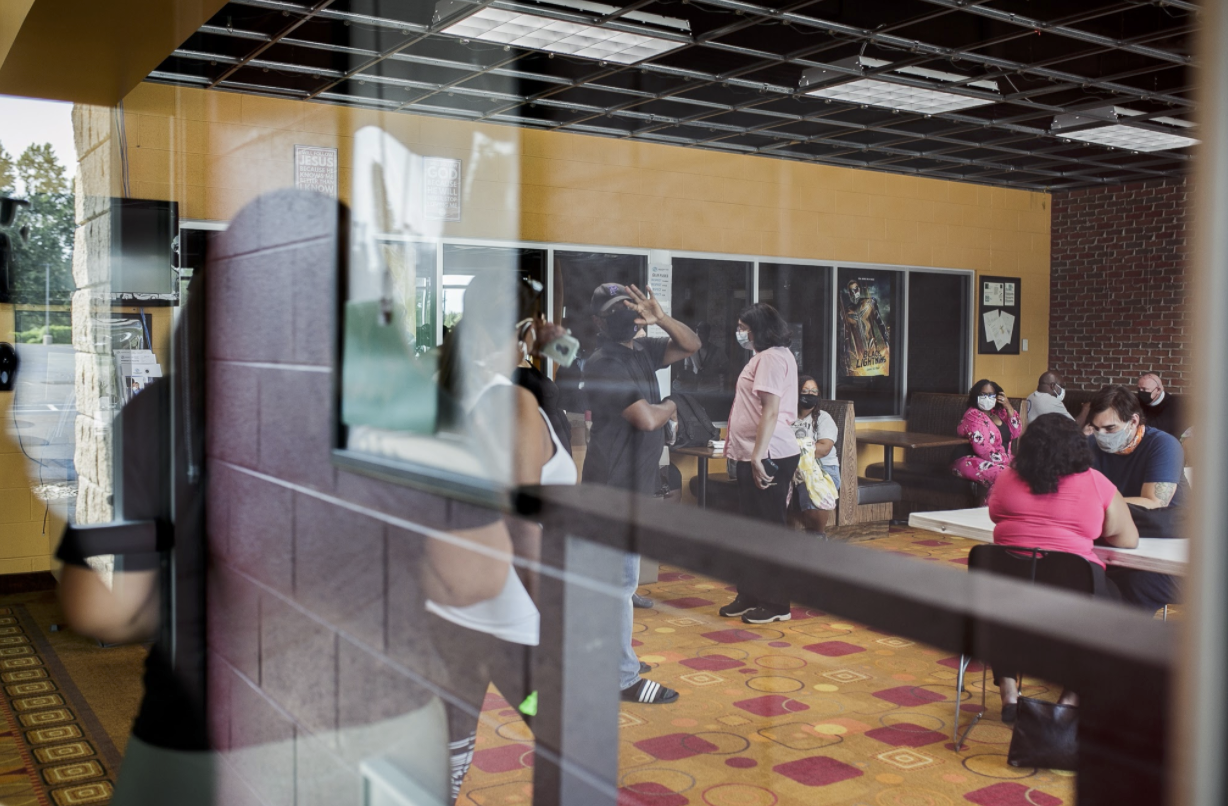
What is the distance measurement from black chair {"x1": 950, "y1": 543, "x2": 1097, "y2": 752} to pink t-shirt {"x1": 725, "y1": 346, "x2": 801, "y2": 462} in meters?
1.72

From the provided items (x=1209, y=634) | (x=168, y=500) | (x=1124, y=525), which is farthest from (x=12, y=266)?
(x=1209, y=634)

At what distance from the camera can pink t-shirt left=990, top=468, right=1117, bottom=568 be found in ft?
8.51

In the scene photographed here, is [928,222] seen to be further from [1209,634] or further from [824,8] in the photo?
[1209,634]

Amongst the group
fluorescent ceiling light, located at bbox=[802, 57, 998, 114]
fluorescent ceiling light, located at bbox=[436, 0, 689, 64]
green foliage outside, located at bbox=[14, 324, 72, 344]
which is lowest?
green foliage outside, located at bbox=[14, 324, 72, 344]

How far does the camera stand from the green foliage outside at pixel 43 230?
187 inches

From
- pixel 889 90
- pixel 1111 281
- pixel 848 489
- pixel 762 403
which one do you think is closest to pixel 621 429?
pixel 762 403

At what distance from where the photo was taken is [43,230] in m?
4.80

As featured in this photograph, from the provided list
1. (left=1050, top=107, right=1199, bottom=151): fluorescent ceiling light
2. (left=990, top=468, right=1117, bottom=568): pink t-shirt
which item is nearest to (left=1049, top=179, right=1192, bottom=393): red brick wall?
(left=1050, top=107, right=1199, bottom=151): fluorescent ceiling light

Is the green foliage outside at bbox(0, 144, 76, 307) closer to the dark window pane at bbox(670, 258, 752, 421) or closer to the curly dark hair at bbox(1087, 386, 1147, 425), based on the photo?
the dark window pane at bbox(670, 258, 752, 421)

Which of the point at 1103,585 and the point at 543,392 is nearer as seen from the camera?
the point at 543,392

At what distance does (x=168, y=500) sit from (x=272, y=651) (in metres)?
0.55

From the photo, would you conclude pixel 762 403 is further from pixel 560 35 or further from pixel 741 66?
pixel 560 35

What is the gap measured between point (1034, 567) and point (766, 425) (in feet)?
6.28

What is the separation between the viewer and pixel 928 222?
26.0 feet
